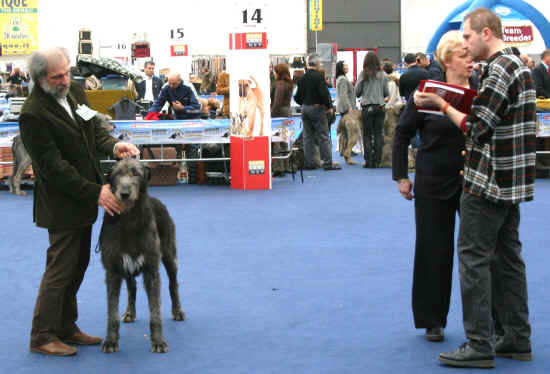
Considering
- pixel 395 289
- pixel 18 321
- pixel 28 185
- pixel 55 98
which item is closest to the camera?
pixel 55 98

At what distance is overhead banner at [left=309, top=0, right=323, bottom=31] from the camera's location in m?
30.5

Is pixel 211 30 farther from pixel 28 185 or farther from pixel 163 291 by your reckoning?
pixel 163 291

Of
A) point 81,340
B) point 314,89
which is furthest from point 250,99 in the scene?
point 81,340

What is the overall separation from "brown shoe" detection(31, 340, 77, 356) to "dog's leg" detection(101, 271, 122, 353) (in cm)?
16

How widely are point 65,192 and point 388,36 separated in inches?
1219

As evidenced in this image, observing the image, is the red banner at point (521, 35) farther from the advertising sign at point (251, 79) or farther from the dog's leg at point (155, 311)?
the dog's leg at point (155, 311)

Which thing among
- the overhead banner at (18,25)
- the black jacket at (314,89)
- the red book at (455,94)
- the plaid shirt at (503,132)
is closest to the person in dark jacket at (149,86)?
the black jacket at (314,89)

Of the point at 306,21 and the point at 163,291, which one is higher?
the point at 306,21

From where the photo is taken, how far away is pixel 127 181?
3.67 meters

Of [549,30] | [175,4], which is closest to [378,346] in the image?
[549,30]

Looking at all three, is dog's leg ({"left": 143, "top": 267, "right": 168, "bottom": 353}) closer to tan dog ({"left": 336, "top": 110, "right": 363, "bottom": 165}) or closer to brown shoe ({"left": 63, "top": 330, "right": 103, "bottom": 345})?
brown shoe ({"left": 63, "top": 330, "right": 103, "bottom": 345})

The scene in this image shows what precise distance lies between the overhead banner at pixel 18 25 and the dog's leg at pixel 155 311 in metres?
30.4

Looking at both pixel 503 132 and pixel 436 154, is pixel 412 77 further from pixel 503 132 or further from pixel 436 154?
pixel 503 132

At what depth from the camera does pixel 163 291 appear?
511 centimetres
